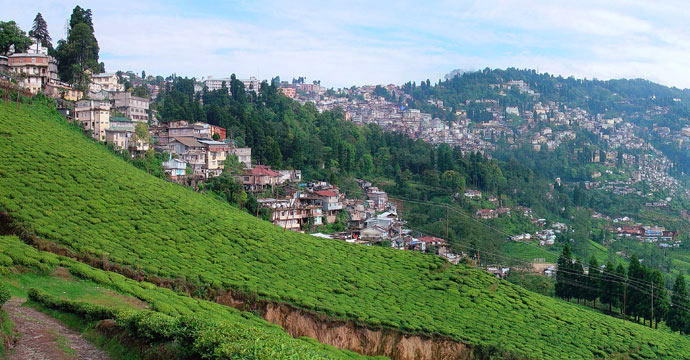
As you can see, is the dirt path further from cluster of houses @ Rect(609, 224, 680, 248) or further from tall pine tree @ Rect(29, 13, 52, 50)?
cluster of houses @ Rect(609, 224, 680, 248)

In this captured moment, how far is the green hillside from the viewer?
25.6 meters

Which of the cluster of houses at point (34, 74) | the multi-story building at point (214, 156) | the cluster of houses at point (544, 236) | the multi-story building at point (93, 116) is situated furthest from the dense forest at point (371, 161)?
the cluster of houses at point (34, 74)

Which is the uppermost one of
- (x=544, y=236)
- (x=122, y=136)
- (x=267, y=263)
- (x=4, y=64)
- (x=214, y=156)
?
(x=4, y=64)

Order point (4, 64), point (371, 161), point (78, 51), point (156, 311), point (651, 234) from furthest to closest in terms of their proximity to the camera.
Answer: point (651, 234) < point (371, 161) < point (78, 51) < point (4, 64) < point (156, 311)

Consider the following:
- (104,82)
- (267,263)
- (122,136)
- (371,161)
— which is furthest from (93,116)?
(371,161)

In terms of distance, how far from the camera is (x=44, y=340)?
14609mm

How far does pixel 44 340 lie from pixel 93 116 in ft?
116

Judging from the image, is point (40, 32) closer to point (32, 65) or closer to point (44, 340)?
point (32, 65)

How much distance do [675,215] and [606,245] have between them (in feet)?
106

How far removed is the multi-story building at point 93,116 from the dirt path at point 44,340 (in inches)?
1275

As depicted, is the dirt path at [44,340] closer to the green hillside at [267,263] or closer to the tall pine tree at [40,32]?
the green hillside at [267,263]

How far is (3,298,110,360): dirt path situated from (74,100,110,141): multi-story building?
32376 millimetres

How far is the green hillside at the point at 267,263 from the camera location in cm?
2558

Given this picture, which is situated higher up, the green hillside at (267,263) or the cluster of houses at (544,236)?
the green hillside at (267,263)
